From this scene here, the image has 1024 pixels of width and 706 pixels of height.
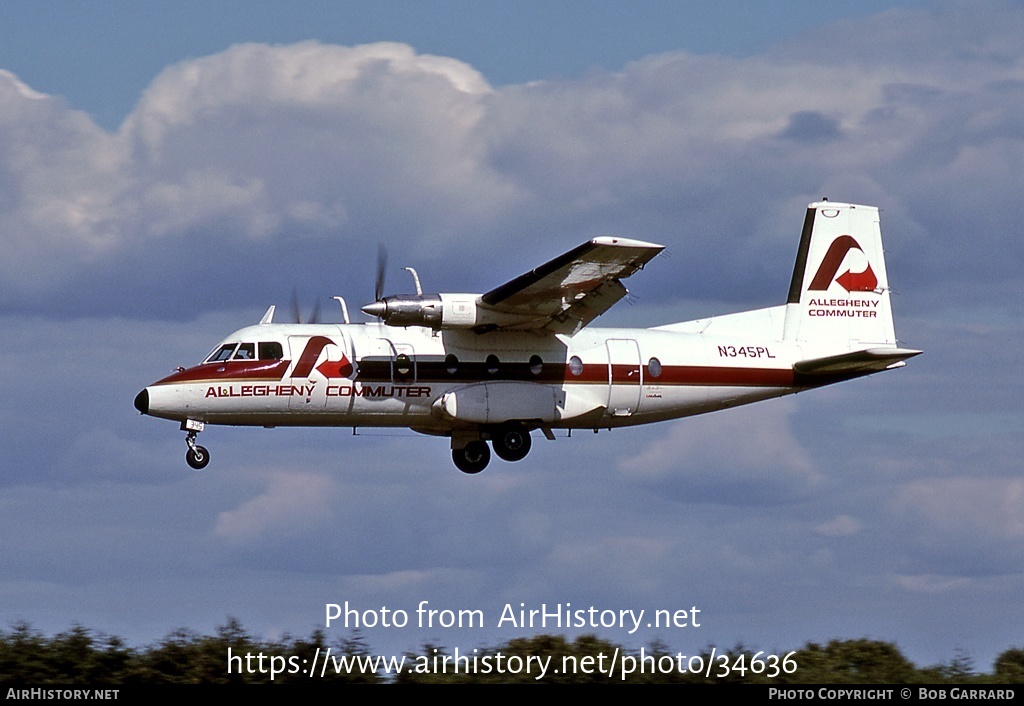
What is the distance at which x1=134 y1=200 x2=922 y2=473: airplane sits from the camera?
24.0 metres

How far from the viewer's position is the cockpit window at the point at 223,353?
24.4m

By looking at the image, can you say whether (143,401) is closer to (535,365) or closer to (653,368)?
(535,365)

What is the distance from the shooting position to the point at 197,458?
24.5 metres

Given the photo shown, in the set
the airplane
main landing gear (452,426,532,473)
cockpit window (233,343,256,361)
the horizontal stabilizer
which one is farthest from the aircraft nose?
the horizontal stabilizer

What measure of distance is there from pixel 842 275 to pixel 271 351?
1035 cm

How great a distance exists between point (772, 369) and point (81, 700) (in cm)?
1500

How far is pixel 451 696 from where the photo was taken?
14.9 metres

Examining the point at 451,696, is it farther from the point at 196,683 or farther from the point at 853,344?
the point at 853,344

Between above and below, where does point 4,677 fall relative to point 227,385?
below

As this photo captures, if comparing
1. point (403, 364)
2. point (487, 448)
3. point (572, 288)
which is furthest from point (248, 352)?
point (572, 288)

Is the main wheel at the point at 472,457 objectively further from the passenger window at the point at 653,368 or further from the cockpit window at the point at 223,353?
the cockpit window at the point at 223,353

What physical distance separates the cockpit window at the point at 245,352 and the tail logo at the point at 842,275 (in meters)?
10.0

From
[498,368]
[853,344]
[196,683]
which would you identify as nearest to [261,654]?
[196,683]

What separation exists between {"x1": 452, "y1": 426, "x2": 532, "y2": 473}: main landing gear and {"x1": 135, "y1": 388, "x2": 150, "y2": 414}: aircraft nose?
518 cm
